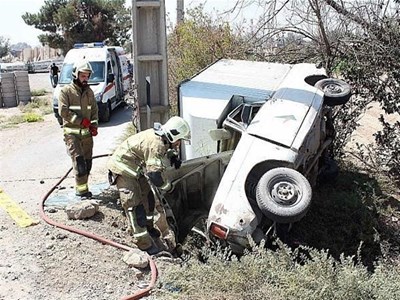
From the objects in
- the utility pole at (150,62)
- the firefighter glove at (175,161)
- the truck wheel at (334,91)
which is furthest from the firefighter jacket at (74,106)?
the truck wheel at (334,91)

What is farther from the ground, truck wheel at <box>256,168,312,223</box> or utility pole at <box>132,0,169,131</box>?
utility pole at <box>132,0,169,131</box>

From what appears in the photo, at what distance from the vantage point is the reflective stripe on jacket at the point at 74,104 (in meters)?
Result: 6.56

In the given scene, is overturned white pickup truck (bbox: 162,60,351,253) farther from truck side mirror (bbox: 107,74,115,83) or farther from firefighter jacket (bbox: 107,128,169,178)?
truck side mirror (bbox: 107,74,115,83)

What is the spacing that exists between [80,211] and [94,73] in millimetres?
9312

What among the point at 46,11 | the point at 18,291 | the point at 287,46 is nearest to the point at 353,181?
the point at 287,46

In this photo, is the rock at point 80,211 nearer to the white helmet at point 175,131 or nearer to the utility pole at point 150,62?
the white helmet at point 175,131

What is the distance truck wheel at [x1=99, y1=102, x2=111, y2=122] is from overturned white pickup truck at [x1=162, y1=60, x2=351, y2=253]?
7568mm

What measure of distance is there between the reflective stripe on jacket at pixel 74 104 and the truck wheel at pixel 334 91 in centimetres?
310

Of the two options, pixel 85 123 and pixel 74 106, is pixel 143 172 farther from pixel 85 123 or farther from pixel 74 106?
pixel 74 106

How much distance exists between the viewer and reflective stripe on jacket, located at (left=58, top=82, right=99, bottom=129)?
6.56 m

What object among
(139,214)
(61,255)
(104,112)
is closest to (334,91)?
(139,214)

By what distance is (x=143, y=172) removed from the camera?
18.8 ft

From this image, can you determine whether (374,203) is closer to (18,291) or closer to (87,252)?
(87,252)

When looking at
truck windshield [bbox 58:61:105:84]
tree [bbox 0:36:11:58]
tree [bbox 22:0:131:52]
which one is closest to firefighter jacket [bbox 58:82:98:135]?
truck windshield [bbox 58:61:105:84]
